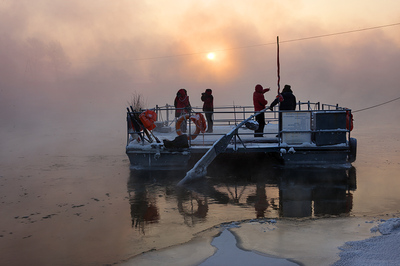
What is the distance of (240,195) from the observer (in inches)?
408

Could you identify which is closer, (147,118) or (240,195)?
(240,195)

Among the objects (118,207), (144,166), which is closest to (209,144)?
(144,166)

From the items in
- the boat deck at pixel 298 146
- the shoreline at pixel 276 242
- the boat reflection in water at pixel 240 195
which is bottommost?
the shoreline at pixel 276 242

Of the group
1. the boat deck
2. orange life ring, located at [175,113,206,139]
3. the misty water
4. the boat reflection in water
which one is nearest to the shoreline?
the misty water

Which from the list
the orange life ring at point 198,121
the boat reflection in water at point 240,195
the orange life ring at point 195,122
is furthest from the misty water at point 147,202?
the orange life ring at point 198,121

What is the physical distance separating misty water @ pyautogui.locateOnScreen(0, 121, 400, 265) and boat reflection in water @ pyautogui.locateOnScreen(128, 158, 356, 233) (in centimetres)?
2

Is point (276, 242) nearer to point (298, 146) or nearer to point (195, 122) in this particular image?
point (298, 146)

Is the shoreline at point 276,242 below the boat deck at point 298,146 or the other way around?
below

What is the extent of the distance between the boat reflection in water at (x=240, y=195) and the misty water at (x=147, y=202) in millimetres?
22

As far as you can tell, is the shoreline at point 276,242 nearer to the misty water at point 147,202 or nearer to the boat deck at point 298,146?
the misty water at point 147,202

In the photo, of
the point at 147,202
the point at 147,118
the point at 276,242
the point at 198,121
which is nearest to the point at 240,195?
the point at 147,202

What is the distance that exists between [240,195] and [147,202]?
2274mm

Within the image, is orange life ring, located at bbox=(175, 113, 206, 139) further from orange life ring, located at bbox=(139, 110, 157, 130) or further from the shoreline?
the shoreline

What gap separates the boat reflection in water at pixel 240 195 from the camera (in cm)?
856
